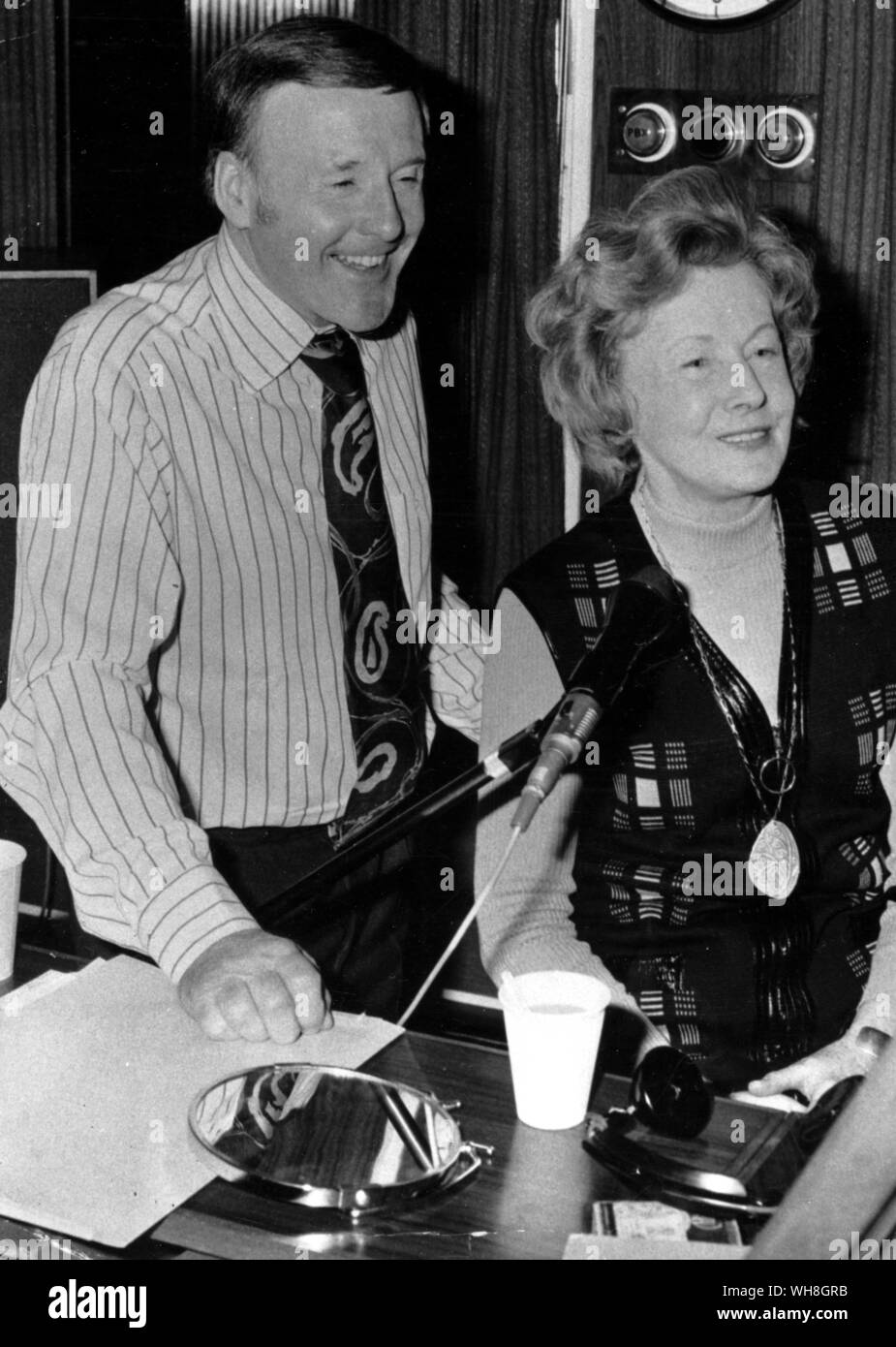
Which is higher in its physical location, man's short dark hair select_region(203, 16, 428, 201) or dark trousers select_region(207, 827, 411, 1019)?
man's short dark hair select_region(203, 16, 428, 201)

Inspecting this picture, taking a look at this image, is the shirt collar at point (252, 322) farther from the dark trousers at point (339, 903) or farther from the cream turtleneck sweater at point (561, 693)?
the dark trousers at point (339, 903)

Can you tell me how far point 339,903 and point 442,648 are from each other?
1.17ft

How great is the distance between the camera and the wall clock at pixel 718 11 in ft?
6.81

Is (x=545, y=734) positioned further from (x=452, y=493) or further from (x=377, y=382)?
(x=452, y=493)

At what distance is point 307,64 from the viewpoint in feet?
5.25

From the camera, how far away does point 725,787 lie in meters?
1.61

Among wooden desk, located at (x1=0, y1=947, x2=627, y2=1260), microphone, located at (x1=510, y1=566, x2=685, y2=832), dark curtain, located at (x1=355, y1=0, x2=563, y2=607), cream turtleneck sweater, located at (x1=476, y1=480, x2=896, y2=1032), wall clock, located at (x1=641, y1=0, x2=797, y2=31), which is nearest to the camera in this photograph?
wooden desk, located at (x1=0, y1=947, x2=627, y2=1260)

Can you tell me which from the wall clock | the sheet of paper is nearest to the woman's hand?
the sheet of paper

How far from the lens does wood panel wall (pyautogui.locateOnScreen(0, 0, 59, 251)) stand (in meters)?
2.08

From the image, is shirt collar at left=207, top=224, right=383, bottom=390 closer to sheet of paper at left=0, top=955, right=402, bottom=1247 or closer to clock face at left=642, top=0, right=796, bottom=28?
sheet of paper at left=0, top=955, right=402, bottom=1247

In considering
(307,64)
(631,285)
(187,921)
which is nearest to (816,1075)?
(187,921)

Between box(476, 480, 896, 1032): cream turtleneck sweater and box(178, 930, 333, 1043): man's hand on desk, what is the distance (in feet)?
1.24

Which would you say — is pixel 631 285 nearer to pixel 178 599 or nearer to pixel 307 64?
pixel 307 64
